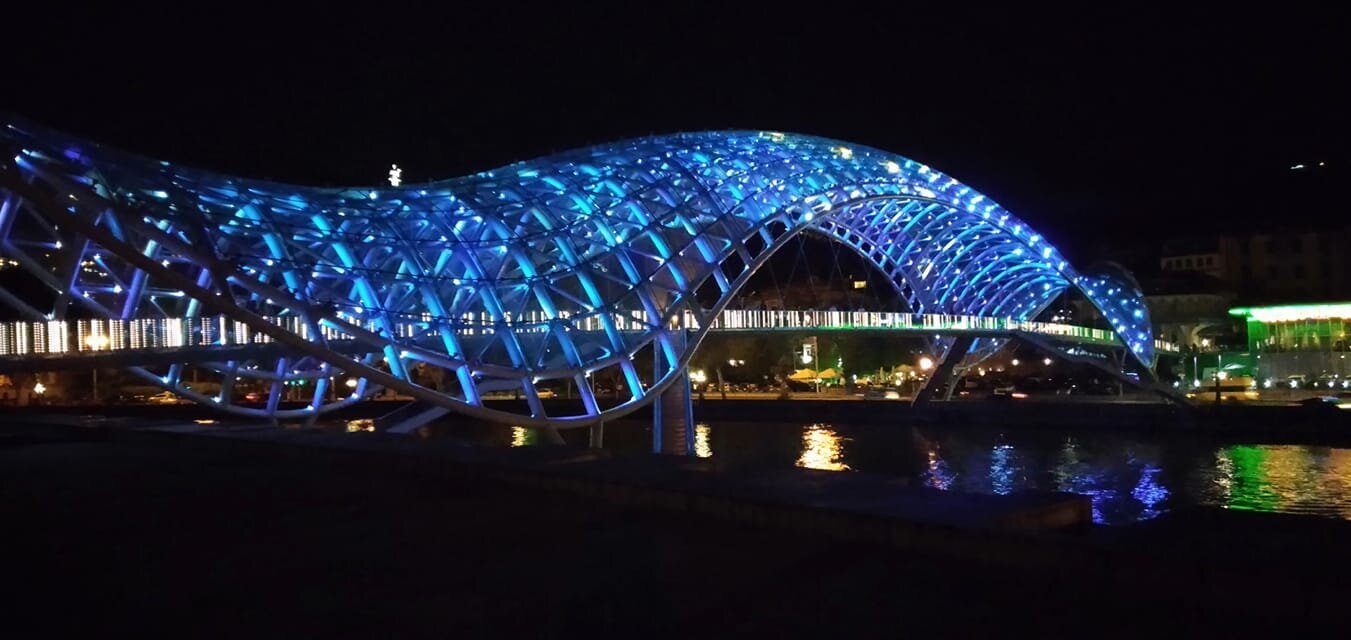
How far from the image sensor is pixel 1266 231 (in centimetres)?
11744

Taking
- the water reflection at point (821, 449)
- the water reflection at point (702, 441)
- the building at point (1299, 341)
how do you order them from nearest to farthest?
the water reflection at point (821, 449) < the water reflection at point (702, 441) < the building at point (1299, 341)

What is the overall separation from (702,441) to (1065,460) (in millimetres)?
18799

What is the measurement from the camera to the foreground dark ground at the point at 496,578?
33.2 ft

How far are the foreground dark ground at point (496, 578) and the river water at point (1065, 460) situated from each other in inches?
520

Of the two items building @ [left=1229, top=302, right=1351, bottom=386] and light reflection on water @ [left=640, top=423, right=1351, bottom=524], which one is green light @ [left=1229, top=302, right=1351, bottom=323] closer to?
building @ [left=1229, top=302, right=1351, bottom=386]

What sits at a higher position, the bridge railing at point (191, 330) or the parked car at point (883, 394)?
the bridge railing at point (191, 330)

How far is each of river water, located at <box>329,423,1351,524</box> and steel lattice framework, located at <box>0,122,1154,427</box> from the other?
526 cm

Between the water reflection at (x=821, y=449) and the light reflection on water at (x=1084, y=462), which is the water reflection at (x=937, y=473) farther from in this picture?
the water reflection at (x=821, y=449)

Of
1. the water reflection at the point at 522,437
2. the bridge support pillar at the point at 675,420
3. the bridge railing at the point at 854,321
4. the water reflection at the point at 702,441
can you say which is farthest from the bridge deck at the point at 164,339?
the bridge railing at the point at 854,321

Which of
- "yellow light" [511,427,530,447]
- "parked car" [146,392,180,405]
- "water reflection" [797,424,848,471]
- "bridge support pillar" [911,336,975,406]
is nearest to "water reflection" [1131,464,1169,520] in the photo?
"water reflection" [797,424,848,471]

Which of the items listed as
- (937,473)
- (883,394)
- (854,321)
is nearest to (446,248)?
(937,473)

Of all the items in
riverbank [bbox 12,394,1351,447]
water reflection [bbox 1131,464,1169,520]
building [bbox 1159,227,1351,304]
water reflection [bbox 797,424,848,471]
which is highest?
building [bbox 1159,227,1351,304]

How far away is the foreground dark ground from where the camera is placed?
10.1 m

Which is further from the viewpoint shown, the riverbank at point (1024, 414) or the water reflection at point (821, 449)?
the riverbank at point (1024, 414)
